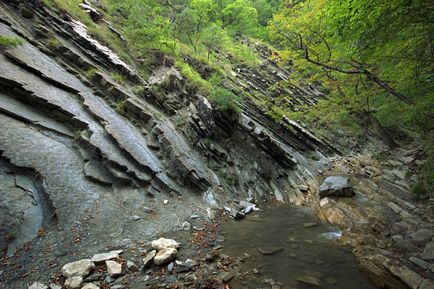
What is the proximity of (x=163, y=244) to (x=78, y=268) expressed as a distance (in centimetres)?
194

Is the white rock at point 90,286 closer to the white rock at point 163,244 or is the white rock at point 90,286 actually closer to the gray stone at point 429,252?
the white rock at point 163,244

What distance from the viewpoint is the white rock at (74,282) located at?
4.46 m

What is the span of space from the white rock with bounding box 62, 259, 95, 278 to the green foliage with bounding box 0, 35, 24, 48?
856cm

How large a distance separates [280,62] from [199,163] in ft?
20.6

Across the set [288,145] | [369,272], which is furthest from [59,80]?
[288,145]

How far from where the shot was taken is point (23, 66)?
8633 mm

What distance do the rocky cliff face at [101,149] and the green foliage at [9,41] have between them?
17 cm

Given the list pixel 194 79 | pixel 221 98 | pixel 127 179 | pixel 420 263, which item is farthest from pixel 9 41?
pixel 420 263

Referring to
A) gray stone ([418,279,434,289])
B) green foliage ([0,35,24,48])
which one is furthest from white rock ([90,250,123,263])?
green foliage ([0,35,24,48])

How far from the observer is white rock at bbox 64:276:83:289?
175 inches

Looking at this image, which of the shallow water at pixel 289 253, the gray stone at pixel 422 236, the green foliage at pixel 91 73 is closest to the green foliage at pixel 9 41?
the green foliage at pixel 91 73

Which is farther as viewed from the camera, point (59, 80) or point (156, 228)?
point (59, 80)

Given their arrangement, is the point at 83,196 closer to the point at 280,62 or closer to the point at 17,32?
the point at 17,32

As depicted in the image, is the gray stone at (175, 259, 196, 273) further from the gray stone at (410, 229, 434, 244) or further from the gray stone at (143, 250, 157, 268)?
the gray stone at (410, 229, 434, 244)
